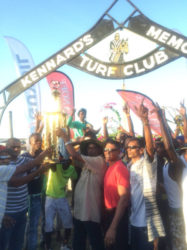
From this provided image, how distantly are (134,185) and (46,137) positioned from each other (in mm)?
1694

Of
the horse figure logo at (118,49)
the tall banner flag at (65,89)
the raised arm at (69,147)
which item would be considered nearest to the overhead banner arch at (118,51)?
the horse figure logo at (118,49)

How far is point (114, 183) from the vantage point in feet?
8.25

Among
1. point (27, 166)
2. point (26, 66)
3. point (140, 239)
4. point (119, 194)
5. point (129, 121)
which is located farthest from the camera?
point (26, 66)

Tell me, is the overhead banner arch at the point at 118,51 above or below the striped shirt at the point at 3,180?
above

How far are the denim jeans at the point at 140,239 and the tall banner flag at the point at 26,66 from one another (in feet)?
24.0

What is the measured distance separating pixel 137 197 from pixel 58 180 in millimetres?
1609

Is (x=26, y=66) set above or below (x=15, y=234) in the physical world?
above

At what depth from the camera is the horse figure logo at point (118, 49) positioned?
414 centimetres

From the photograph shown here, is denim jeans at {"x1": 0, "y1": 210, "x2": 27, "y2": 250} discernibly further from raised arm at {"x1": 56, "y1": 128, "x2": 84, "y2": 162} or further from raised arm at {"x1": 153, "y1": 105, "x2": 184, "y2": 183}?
raised arm at {"x1": 153, "y1": 105, "x2": 184, "y2": 183}

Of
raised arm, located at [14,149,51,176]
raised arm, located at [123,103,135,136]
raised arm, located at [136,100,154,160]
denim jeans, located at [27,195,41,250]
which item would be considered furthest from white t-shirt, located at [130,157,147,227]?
raised arm, located at [123,103,135,136]

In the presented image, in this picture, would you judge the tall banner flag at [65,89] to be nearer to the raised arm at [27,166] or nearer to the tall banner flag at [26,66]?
the tall banner flag at [26,66]

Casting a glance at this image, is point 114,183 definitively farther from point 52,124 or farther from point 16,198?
point 52,124

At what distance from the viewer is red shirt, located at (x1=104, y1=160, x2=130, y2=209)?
2477 mm

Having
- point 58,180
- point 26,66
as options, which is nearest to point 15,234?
point 58,180
